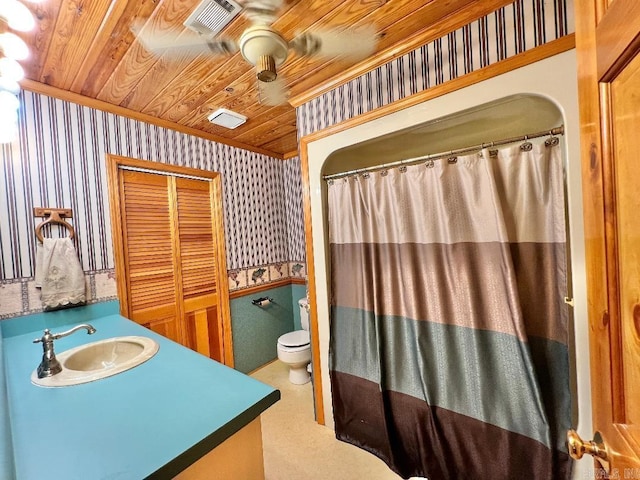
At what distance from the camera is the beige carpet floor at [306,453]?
4.76 feet

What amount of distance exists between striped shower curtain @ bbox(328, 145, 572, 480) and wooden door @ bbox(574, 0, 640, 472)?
0.79 m

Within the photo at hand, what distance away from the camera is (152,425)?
2.13 feet

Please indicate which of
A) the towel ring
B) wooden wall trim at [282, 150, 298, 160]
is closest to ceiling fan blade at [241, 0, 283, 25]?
the towel ring

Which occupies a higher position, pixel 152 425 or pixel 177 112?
pixel 177 112

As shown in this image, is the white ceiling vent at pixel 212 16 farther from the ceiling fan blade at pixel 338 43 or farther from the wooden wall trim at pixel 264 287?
the wooden wall trim at pixel 264 287

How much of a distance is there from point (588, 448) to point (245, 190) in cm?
267

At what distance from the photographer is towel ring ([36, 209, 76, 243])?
1492 mm

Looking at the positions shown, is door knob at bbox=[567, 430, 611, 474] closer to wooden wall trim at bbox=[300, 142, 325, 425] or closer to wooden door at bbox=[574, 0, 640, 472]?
wooden door at bbox=[574, 0, 640, 472]

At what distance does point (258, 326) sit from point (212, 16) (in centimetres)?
247

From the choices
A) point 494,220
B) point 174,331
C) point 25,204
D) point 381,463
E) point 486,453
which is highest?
point 25,204

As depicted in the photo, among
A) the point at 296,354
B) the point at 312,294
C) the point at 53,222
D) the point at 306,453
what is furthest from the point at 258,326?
the point at 53,222

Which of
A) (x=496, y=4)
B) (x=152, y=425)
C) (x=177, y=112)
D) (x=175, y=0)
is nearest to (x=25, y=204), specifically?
(x=177, y=112)

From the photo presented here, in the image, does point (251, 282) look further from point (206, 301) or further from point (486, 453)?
point (486, 453)

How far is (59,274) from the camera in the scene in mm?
1504
